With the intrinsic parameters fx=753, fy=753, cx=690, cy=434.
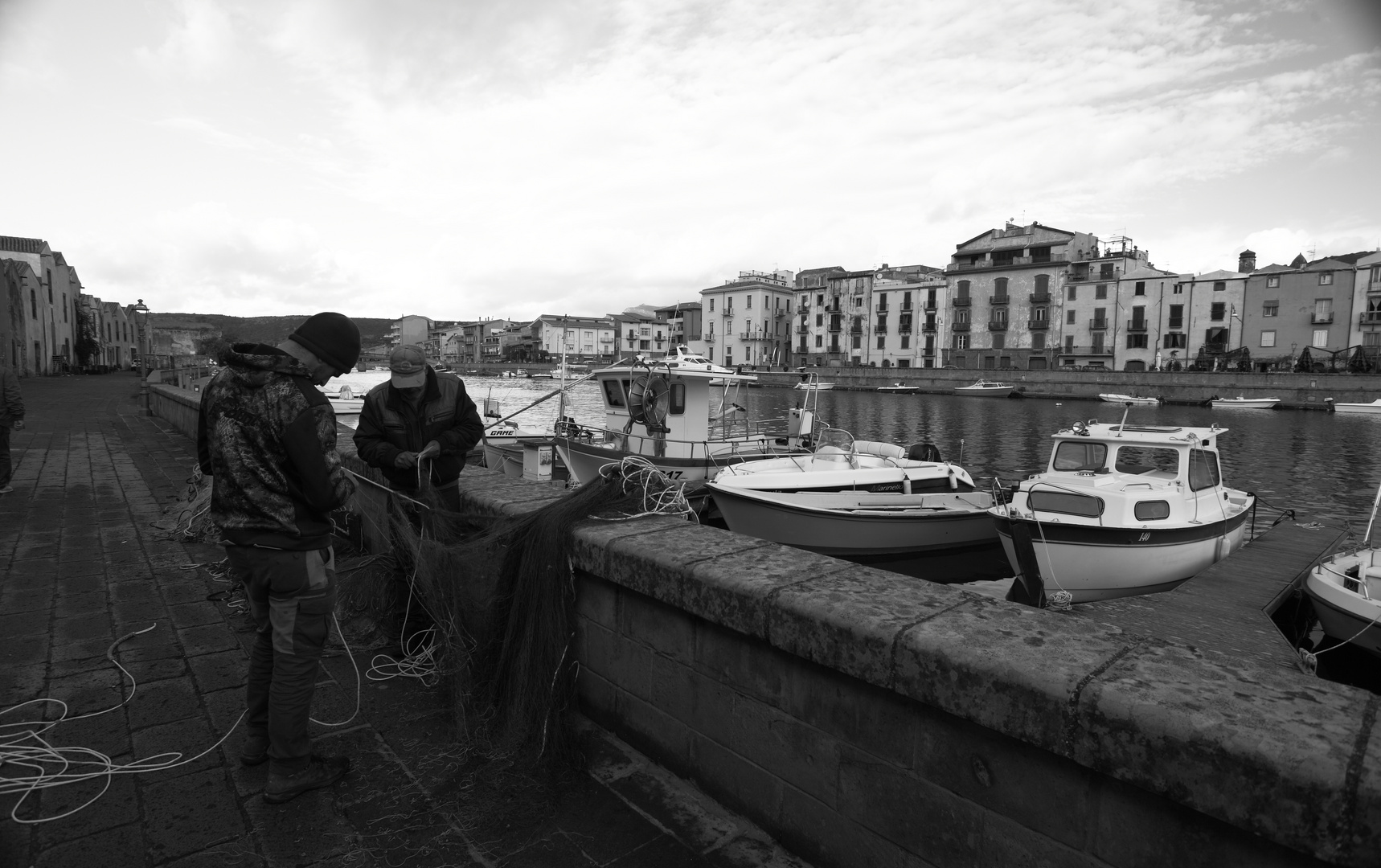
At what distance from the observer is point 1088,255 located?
236 ft

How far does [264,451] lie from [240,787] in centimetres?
131

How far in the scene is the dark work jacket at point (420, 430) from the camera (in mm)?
4812

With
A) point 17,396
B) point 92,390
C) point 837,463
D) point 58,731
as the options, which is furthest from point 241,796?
point 92,390

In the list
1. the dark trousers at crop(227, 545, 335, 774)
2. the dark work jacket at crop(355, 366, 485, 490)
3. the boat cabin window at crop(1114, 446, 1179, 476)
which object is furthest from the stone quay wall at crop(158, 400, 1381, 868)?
the boat cabin window at crop(1114, 446, 1179, 476)

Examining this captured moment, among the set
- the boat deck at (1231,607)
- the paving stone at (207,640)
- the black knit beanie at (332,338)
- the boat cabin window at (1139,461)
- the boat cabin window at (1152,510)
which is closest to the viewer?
the black knit beanie at (332,338)

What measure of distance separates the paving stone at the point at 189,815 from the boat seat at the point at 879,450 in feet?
40.8

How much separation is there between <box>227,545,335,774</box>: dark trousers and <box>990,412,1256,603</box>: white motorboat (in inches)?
366

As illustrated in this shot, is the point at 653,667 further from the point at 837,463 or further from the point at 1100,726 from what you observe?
the point at 837,463

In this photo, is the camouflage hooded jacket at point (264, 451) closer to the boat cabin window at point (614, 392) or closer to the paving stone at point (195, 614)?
the paving stone at point (195, 614)

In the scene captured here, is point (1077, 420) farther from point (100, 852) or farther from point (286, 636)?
point (100, 852)

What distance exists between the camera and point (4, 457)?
28.2ft

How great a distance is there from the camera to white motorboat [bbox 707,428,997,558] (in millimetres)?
12203

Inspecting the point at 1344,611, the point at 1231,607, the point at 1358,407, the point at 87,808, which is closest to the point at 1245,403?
the point at 1358,407

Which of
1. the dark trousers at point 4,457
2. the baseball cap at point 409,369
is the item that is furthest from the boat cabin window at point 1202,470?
the dark trousers at point 4,457
